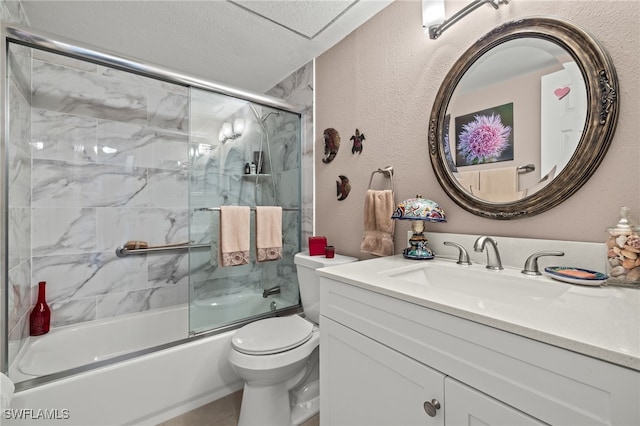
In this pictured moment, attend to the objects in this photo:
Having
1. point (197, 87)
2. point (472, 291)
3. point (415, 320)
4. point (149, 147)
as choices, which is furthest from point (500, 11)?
point (149, 147)

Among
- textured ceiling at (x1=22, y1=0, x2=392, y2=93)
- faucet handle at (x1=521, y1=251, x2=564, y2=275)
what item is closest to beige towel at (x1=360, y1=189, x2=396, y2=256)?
faucet handle at (x1=521, y1=251, x2=564, y2=275)

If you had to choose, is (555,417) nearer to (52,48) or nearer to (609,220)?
(609,220)

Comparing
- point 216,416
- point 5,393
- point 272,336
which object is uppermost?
point 5,393

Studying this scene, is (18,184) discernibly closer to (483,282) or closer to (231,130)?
(231,130)

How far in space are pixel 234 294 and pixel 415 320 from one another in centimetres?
133

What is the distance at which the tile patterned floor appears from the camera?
143 centimetres

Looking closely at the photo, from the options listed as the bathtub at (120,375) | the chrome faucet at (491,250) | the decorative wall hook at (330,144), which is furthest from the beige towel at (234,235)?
the chrome faucet at (491,250)

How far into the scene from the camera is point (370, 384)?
0.86m

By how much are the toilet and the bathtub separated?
Answer: 1.07 feet

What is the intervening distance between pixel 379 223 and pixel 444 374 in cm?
83

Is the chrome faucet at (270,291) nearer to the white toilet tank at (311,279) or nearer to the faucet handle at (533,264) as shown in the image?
the white toilet tank at (311,279)

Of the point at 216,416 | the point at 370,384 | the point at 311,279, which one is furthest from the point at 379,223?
the point at 216,416

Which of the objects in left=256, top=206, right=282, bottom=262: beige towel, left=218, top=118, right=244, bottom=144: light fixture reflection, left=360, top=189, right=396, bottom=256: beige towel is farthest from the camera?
left=256, top=206, right=282, bottom=262: beige towel

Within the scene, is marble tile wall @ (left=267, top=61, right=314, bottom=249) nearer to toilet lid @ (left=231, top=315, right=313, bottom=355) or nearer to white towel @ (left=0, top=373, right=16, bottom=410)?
toilet lid @ (left=231, top=315, right=313, bottom=355)
